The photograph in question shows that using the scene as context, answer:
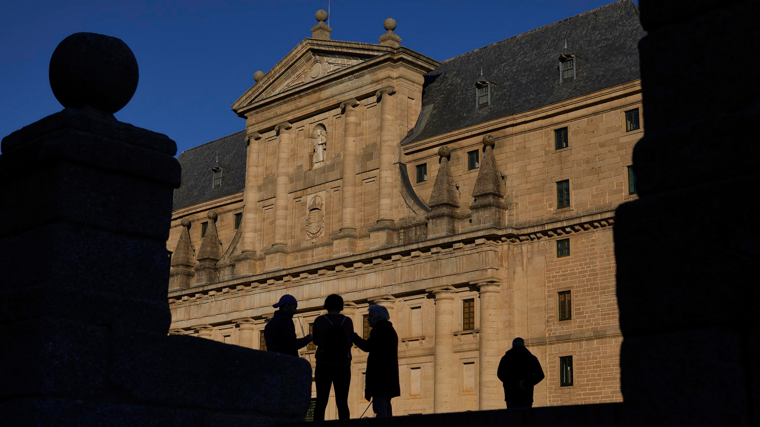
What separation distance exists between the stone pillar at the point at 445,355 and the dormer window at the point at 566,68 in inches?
359

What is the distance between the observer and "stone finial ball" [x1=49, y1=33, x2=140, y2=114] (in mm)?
8000

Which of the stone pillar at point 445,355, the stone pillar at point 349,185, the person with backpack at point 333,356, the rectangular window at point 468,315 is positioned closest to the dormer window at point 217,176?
the stone pillar at point 349,185

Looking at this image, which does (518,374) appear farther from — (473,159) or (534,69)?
(534,69)

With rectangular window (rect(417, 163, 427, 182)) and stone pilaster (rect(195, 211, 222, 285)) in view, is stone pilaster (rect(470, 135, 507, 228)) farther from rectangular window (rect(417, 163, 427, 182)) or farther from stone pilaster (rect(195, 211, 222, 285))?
stone pilaster (rect(195, 211, 222, 285))

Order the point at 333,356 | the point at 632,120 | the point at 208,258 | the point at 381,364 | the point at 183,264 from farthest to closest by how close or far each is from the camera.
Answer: the point at 183,264
the point at 208,258
the point at 632,120
the point at 381,364
the point at 333,356

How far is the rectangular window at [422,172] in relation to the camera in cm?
4216

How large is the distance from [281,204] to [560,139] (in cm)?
1390

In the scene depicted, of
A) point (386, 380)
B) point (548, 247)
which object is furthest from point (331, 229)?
point (386, 380)

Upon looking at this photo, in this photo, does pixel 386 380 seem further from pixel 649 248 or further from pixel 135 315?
pixel 649 248

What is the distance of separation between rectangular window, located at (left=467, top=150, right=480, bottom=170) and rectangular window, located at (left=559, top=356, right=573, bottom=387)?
871cm

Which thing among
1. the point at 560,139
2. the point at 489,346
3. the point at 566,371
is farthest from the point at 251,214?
the point at 566,371

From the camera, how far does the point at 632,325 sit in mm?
5246

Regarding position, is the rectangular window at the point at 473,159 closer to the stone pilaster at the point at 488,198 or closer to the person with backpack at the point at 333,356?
the stone pilaster at the point at 488,198

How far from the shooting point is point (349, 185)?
43.1m
